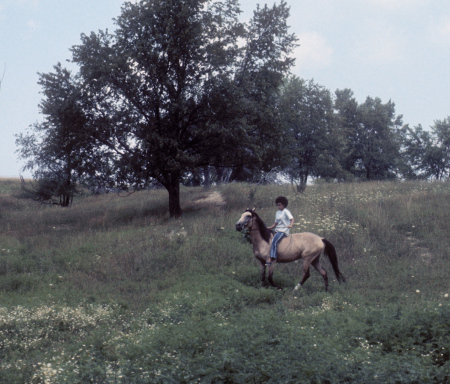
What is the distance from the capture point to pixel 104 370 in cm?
568

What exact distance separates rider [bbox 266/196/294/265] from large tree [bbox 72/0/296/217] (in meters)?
9.93

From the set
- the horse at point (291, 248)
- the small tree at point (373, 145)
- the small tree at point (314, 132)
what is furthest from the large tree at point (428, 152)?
the horse at point (291, 248)

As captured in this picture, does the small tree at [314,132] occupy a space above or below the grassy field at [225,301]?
above

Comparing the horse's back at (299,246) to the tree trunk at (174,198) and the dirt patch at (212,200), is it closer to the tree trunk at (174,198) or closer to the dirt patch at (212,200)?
the tree trunk at (174,198)

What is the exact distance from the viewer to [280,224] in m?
11.7

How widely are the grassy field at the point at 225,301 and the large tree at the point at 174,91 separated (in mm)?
3254

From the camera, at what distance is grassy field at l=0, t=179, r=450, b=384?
18.8ft

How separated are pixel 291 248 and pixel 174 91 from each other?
13.2m

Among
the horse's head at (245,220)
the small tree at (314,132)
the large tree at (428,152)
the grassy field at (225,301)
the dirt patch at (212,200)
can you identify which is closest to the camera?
the grassy field at (225,301)

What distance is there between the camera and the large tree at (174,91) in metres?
21.4

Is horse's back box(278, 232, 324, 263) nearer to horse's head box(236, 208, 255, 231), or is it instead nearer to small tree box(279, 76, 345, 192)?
horse's head box(236, 208, 255, 231)

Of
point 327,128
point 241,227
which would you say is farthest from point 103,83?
point 327,128

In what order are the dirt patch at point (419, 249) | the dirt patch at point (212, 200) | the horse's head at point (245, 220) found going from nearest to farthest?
the horse's head at point (245, 220), the dirt patch at point (419, 249), the dirt patch at point (212, 200)

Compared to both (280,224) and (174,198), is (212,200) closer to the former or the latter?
(174,198)
